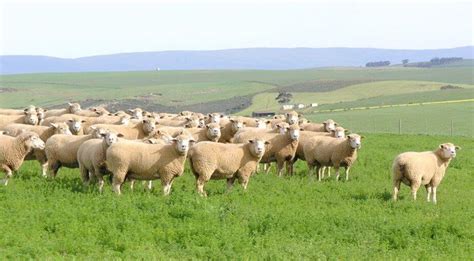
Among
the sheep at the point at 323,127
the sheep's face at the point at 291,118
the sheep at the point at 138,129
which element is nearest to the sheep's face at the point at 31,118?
the sheep at the point at 138,129

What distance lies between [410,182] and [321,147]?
4308 millimetres

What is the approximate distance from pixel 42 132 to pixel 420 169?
12.2m

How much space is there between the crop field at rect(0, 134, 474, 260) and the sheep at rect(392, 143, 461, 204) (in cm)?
47

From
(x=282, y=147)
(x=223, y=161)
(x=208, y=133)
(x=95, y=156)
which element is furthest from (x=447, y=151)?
(x=95, y=156)

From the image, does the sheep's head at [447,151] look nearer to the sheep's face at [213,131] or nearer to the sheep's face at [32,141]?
the sheep's face at [213,131]

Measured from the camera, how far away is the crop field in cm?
1203

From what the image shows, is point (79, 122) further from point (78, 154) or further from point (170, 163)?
point (170, 163)

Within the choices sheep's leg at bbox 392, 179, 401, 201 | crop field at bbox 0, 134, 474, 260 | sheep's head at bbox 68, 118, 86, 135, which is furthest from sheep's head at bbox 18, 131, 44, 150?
sheep's leg at bbox 392, 179, 401, 201

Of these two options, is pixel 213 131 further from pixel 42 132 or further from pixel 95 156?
pixel 95 156

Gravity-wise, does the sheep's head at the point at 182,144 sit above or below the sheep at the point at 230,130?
above

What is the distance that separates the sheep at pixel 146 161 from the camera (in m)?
16.4

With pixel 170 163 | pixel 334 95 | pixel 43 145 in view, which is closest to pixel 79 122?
pixel 43 145

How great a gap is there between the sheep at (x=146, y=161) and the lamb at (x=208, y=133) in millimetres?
5101

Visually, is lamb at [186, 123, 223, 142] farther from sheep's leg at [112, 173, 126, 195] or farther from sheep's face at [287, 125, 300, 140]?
sheep's leg at [112, 173, 126, 195]
